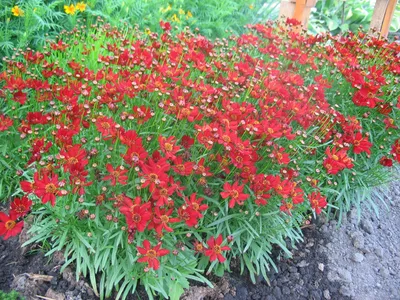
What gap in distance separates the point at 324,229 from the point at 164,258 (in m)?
1.23

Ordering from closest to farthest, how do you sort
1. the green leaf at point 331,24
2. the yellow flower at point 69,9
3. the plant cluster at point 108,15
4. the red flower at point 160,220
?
1. the red flower at point 160,220
2. the plant cluster at point 108,15
3. the yellow flower at point 69,9
4. the green leaf at point 331,24

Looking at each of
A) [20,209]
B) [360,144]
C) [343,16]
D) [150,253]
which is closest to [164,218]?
[150,253]

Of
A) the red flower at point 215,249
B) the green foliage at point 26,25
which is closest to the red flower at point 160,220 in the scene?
the red flower at point 215,249

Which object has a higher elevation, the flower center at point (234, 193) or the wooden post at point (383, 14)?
the wooden post at point (383, 14)

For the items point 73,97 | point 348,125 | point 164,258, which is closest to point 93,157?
point 73,97

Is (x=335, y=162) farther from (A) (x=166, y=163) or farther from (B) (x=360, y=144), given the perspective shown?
(A) (x=166, y=163)

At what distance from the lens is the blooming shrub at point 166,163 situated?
1679 millimetres

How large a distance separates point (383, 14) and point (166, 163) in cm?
389

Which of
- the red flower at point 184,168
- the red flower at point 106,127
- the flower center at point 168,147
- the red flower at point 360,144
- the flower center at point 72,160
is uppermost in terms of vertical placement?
the red flower at point 360,144

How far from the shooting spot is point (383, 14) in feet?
15.0

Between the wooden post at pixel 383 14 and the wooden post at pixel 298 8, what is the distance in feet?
2.22

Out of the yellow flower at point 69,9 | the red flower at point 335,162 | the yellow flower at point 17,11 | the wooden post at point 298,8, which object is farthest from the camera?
the wooden post at point 298,8

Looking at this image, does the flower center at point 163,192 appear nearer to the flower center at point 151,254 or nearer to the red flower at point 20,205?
the flower center at point 151,254

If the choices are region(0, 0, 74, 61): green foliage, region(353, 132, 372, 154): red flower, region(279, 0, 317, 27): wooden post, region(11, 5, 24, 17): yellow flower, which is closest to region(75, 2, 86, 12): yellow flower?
region(0, 0, 74, 61): green foliage
